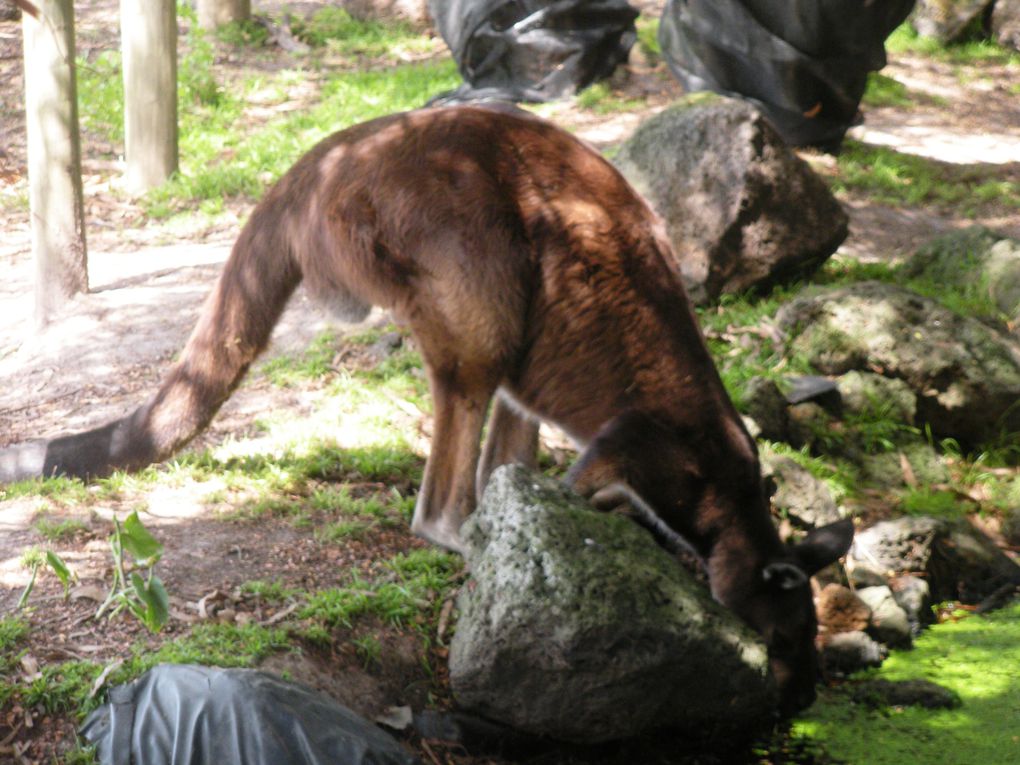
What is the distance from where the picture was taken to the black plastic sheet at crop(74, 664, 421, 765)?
3.37m

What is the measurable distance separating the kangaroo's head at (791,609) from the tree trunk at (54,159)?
5.13 m

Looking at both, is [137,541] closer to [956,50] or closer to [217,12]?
[217,12]

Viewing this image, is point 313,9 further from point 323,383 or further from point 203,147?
point 323,383

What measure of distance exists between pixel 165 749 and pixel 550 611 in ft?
4.31

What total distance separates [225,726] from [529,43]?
8968mm

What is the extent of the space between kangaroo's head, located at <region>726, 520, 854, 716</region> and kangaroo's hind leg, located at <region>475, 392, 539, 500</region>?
1.31 m

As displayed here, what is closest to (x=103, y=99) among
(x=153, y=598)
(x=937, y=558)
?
(x=153, y=598)

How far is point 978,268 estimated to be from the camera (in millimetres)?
7938

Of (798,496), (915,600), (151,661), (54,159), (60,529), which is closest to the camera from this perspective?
(151,661)

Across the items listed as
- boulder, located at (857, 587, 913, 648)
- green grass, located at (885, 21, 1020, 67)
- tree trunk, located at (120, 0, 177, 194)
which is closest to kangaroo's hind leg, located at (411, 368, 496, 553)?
boulder, located at (857, 587, 913, 648)

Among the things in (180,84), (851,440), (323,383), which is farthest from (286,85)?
(851,440)

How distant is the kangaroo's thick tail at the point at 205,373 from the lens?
5098mm

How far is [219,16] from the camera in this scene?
12969 millimetres

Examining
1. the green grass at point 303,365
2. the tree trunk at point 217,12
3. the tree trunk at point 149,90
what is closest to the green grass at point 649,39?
the tree trunk at point 217,12
